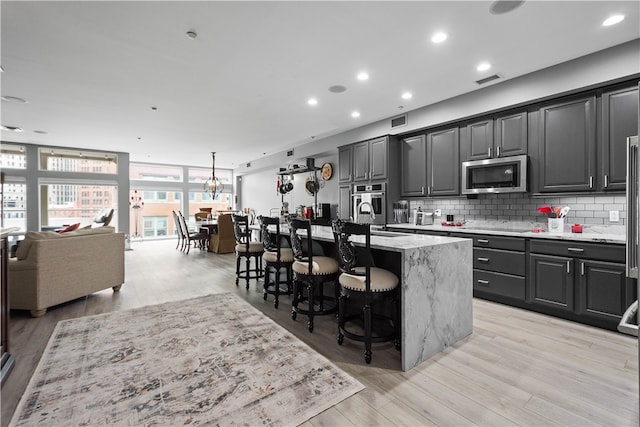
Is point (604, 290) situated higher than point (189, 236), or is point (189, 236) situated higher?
point (189, 236)

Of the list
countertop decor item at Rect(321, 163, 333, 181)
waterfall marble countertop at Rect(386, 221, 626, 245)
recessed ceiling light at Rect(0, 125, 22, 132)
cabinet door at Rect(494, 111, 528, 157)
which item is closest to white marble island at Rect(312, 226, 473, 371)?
waterfall marble countertop at Rect(386, 221, 626, 245)

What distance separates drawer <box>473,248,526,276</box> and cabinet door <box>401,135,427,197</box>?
1428 millimetres

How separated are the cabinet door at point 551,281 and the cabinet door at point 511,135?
136 centimetres

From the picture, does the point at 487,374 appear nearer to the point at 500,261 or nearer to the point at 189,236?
the point at 500,261

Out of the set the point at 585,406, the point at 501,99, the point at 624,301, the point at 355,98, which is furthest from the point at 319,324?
the point at 501,99

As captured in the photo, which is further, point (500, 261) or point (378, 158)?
point (378, 158)

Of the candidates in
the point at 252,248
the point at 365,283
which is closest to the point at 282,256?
the point at 252,248

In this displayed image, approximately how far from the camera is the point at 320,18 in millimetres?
2477

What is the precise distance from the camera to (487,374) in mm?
2047

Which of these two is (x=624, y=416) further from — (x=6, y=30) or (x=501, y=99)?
(x=6, y=30)

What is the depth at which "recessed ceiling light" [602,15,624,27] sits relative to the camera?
2433mm

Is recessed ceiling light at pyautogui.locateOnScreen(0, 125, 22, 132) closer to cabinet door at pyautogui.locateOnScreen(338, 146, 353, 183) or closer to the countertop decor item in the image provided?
the countertop decor item

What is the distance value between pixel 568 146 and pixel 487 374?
2.75 meters

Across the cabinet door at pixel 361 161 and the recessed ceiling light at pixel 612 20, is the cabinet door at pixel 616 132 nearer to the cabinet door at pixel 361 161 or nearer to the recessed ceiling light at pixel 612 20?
the recessed ceiling light at pixel 612 20
